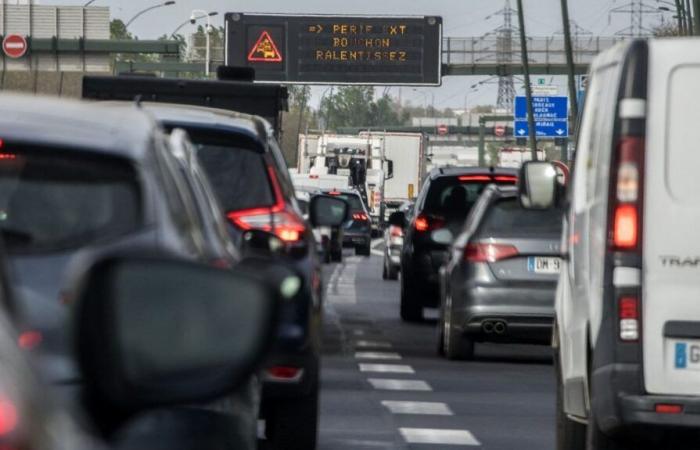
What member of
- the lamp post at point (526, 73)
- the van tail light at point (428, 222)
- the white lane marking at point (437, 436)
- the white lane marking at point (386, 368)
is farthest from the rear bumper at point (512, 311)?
the lamp post at point (526, 73)

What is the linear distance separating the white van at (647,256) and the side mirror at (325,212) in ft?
14.8

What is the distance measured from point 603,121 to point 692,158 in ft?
2.22

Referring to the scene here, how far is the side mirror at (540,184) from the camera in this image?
1085 centimetres

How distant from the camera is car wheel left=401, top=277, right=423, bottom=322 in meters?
25.0

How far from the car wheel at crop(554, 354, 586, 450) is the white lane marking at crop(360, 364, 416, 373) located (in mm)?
7006

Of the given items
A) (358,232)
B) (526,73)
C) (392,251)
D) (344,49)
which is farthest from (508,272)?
(344,49)

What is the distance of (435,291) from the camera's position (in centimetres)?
2467

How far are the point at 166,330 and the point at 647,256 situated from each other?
5.77 metres

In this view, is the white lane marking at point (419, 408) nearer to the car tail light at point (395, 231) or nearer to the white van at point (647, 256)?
the white van at point (647, 256)

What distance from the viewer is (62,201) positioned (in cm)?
448

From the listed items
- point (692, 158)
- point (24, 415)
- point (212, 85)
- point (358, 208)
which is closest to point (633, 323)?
point (692, 158)

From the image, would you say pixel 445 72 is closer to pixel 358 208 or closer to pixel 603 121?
pixel 358 208

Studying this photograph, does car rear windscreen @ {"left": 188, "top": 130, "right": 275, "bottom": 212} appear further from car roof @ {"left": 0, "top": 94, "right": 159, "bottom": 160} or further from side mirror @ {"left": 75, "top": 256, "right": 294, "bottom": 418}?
side mirror @ {"left": 75, "top": 256, "right": 294, "bottom": 418}

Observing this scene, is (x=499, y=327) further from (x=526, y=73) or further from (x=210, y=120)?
(x=526, y=73)
